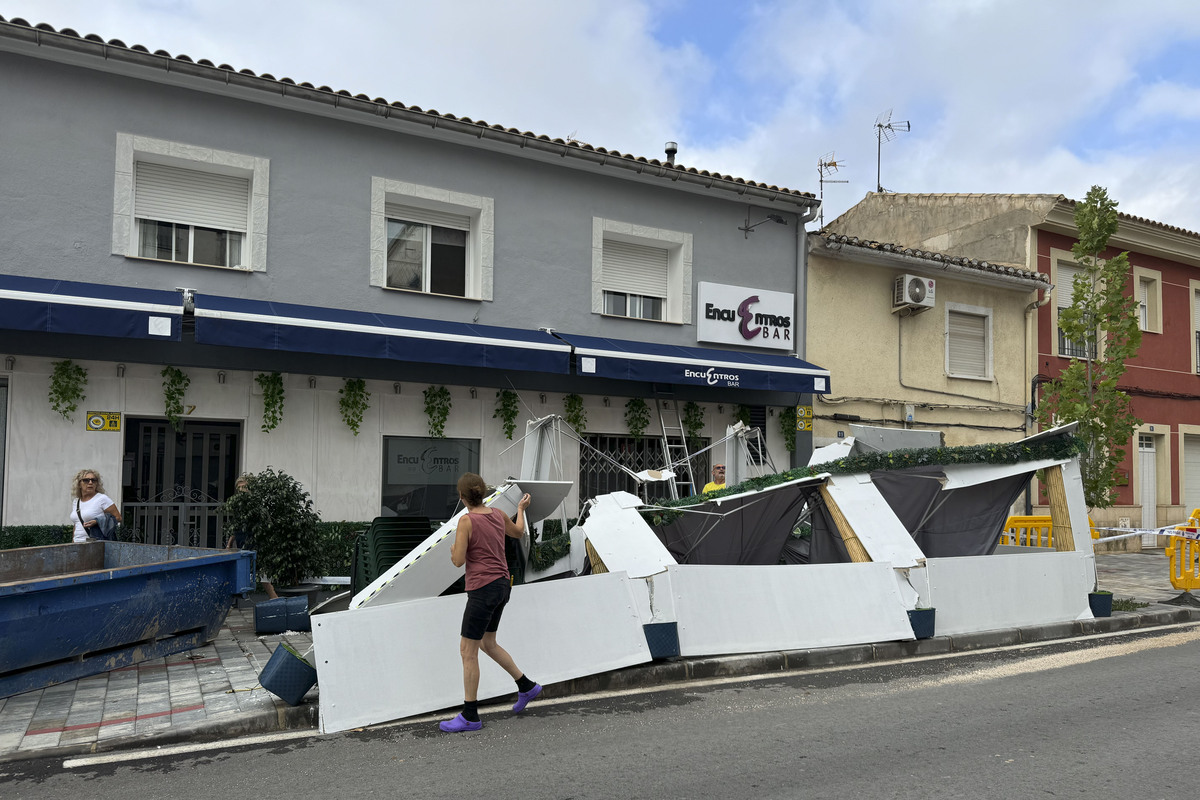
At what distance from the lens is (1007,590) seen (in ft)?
30.6

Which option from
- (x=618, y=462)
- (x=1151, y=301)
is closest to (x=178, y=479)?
(x=618, y=462)

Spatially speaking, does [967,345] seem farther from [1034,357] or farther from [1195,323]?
[1195,323]

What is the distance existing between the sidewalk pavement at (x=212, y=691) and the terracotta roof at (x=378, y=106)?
254 inches

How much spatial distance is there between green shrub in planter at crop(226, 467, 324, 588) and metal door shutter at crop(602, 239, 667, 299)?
6.19m

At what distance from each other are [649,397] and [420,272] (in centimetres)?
402

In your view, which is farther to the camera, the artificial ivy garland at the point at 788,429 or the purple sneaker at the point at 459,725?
the artificial ivy garland at the point at 788,429

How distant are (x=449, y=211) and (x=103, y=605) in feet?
24.7

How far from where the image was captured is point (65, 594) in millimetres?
6590

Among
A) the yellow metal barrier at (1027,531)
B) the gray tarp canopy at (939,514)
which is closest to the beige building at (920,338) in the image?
the yellow metal barrier at (1027,531)

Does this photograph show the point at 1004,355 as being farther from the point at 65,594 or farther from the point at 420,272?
the point at 65,594

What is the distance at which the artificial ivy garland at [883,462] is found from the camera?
29.9 feet

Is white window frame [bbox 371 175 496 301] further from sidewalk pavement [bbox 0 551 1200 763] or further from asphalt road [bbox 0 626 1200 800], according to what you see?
asphalt road [bbox 0 626 1200 800]

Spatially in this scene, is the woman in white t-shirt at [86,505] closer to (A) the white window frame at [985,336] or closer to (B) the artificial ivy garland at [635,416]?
(B) the artificial ivy garland at [635,416]

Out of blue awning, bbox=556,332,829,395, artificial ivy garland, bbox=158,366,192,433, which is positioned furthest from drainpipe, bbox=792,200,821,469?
artificial ivy garland, bbox=158,366,192,433
